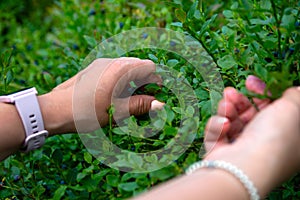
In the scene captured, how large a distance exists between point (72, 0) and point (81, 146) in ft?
3.88

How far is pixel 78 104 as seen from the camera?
5.33 ft

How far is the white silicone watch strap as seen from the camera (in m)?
1.60

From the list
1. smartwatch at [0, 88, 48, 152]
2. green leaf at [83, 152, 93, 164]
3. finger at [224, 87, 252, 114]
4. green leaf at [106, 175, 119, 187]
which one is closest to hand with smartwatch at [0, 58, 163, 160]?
smartwatch at [0, 88, 48, 152]

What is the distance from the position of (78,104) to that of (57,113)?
0.07m

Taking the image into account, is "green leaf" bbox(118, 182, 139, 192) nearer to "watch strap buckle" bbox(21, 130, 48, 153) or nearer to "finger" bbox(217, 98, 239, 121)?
"finger" bbox(217, 98, 239, 121)

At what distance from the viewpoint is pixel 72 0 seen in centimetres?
277

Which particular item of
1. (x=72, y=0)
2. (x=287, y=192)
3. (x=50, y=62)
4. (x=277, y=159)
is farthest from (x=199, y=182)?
(x=72, y=0)

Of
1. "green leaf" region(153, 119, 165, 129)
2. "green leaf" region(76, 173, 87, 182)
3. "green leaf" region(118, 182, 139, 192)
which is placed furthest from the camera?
"green leaf" region(76, 173, 87, 182)

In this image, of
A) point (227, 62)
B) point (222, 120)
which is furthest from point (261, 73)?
point (227, 62)

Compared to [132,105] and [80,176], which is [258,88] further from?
[80,176]

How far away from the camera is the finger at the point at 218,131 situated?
1155 mm

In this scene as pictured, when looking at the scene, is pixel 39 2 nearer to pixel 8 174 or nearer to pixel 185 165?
pixel 8 174

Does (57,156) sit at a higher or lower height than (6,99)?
lower

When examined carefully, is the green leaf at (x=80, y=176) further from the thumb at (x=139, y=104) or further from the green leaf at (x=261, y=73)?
the green leaf at (x=261, y=73)
